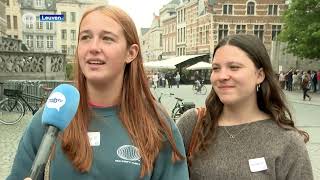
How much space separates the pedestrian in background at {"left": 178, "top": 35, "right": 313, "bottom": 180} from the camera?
89.0 inches

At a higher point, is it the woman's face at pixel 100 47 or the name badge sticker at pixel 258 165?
the woman's face at pixel 100 47

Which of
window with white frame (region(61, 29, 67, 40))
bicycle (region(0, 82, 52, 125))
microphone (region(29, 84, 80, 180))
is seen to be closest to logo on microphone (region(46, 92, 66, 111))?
microphone (region(29, 84, 80, 180))

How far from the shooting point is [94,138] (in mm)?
1898

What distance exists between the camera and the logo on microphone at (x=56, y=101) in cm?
138

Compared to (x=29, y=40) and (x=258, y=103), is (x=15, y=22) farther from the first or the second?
(x=258, y=103)

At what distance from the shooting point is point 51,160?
1.85m

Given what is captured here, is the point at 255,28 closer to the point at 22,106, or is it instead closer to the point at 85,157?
the point at 22,106

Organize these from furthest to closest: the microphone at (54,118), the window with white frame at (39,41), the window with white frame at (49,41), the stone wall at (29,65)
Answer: the window with white frame at (49,41)
the window with white frame at (39,41)
the stone wall at (29,65)
the microphone at (54,118)

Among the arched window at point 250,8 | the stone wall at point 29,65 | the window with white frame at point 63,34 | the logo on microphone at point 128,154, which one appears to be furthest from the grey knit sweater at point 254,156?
the window with white frame at point 63,34

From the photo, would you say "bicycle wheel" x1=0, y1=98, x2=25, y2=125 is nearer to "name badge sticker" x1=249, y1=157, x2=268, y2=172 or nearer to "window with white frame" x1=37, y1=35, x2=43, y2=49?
"name badge sticker" x1=249, y1=157, x2=268, y2=172

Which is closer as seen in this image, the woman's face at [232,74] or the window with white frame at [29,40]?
the woman's face at [232,74]

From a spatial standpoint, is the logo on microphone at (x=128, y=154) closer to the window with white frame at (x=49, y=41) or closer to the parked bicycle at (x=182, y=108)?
the parked bicycle at (x=182, y=108)

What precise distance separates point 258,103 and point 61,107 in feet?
4.79

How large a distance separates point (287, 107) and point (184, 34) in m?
61.2
